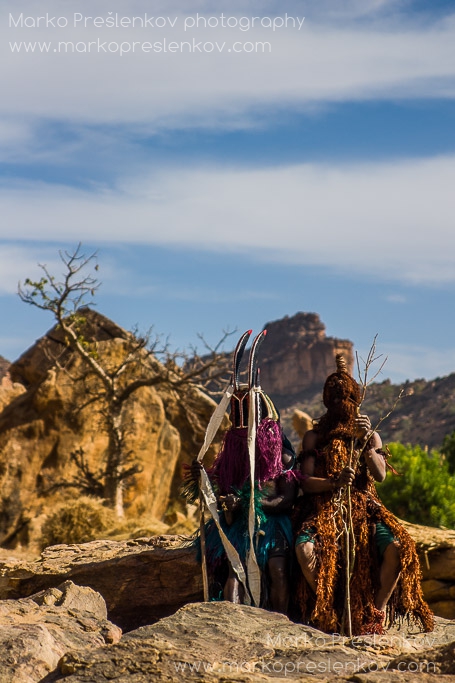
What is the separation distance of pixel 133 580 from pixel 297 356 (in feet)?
211

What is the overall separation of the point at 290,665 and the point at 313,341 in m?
69.6

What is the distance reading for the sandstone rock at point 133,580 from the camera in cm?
801

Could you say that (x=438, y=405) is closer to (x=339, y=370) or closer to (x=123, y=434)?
(x=123, y=434)

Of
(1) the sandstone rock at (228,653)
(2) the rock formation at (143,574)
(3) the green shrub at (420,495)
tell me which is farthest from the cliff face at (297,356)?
(1) the sandstone rock at (228,653)

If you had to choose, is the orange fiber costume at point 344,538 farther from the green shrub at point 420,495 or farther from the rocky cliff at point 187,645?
the green shrub at point 420,495

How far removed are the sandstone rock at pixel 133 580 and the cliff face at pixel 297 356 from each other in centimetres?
5669

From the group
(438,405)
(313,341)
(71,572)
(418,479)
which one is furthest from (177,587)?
(313,341)

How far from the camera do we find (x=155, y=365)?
63.8 ft

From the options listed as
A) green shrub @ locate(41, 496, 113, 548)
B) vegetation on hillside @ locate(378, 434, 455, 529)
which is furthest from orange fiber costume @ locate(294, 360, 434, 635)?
vegetation on hillside @ locate(378, 434, 455, 529)

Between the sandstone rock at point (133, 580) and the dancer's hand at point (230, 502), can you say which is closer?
the dancer's hand at point (230, 502)

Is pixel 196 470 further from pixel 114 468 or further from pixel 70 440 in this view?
pixel 70 440

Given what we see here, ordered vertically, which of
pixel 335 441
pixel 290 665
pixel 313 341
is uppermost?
pixel 313 341

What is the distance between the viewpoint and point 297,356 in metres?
72.1

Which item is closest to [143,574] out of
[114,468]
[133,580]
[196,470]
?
[133,580]
